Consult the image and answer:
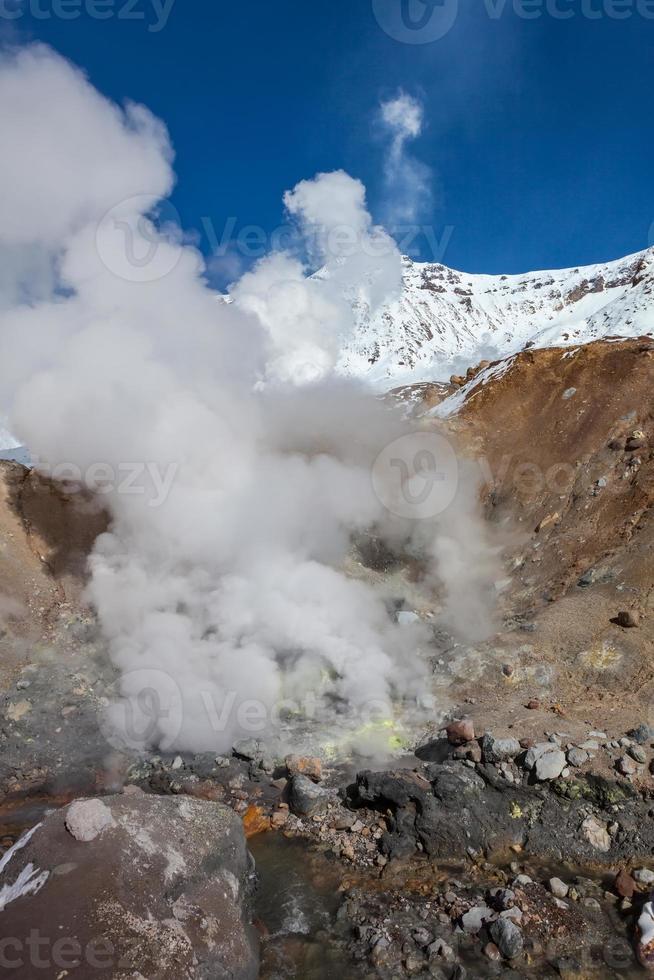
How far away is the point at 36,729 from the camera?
10250 millimetres

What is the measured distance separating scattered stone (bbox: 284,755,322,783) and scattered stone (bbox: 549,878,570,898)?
3.73 metres

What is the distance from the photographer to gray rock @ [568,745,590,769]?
7762 millimetres

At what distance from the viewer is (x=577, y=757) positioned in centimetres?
781

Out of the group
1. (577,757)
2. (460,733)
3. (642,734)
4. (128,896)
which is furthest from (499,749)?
(128,896)

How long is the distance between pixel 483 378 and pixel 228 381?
12500 mm

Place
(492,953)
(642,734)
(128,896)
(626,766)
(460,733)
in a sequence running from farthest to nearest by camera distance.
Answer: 1. (460,733)
2. (642,734)
3. (626,766)
4. (492,953)
5. (128,896)

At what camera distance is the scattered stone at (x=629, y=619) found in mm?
10898

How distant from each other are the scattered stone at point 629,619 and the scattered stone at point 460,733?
4306 mm

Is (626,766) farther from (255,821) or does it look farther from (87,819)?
(87,819)

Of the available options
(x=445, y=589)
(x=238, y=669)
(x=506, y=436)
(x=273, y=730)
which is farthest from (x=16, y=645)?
(x=506, y=436)

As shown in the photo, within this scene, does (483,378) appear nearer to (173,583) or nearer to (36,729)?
(173,583)

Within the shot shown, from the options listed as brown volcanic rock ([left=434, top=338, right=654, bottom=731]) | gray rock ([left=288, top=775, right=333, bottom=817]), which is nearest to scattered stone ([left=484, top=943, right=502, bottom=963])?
gray rock ([left=288, top=775, right=333, bottom=817])

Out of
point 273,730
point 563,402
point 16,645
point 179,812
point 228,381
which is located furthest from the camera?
point 563,402

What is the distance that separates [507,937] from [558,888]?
104cm
